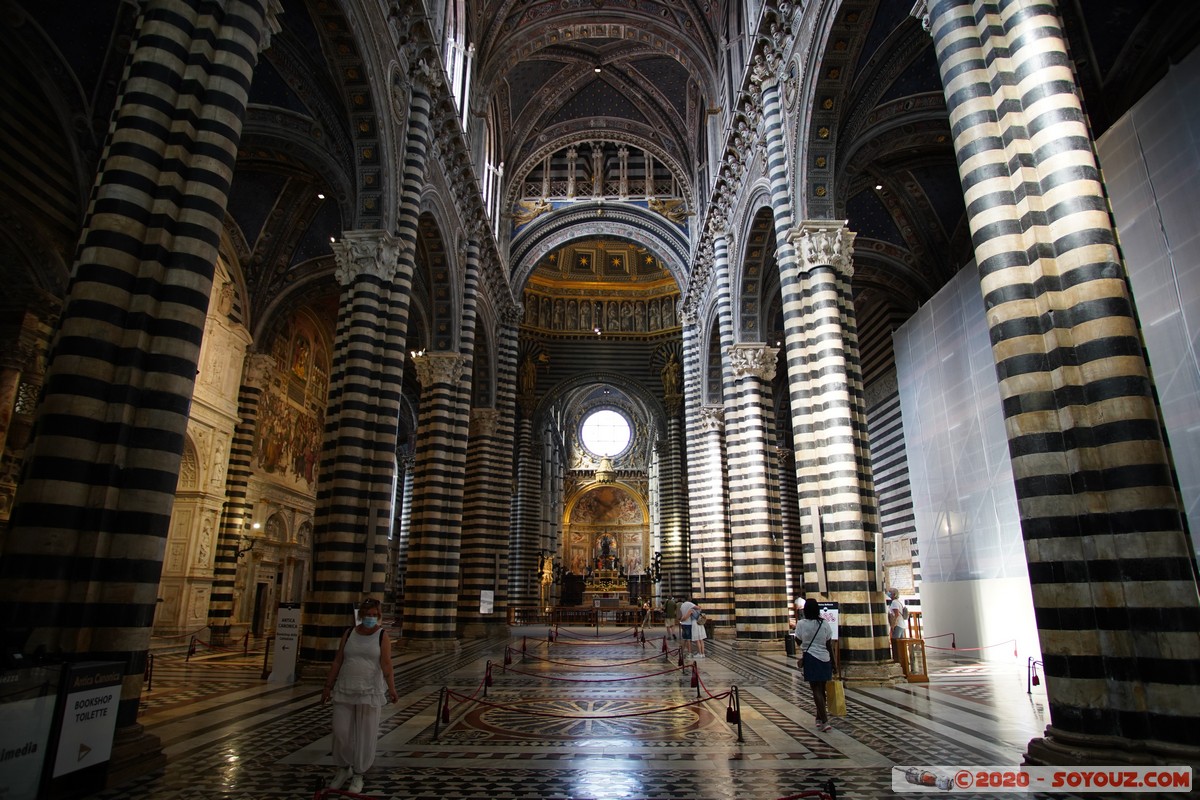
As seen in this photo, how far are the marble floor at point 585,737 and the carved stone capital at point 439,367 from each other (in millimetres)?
10203

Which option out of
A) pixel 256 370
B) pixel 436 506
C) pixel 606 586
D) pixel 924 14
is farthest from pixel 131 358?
pixel 606 586

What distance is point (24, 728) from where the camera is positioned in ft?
15.1

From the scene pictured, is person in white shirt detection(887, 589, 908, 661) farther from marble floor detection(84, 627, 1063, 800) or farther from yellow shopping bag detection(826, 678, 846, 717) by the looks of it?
yellow shopping bag detection(826, 678, 846, 717)

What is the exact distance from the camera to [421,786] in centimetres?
544

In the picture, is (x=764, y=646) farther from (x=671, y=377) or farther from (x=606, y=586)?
(x=606, y=586)

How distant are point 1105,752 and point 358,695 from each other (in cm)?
595

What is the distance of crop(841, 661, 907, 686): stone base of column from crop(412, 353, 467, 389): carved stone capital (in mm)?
13670

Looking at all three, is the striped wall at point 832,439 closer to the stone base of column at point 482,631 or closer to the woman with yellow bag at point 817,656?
the woman with yellow bag at point 817,656

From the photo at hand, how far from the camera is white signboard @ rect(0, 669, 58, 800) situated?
443 centimetres

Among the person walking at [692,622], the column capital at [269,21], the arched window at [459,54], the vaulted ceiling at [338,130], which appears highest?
the arched window at [459,54]

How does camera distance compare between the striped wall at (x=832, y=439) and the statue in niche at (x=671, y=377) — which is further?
the statue in niche at (x=671, y=377)

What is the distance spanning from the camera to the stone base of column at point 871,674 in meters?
11.3

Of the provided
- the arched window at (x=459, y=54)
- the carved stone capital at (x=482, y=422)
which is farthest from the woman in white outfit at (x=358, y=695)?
the carved stone capital at (x=482, y=422)

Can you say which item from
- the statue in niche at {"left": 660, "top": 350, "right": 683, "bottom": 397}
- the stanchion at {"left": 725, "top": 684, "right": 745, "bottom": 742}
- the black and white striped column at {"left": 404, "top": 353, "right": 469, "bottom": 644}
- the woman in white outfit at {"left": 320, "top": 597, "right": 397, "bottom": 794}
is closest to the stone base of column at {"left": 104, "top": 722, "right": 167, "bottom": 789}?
the woman in white outfit at {"left": 320, "top": 597, "right": 397, "bottom": 794}
